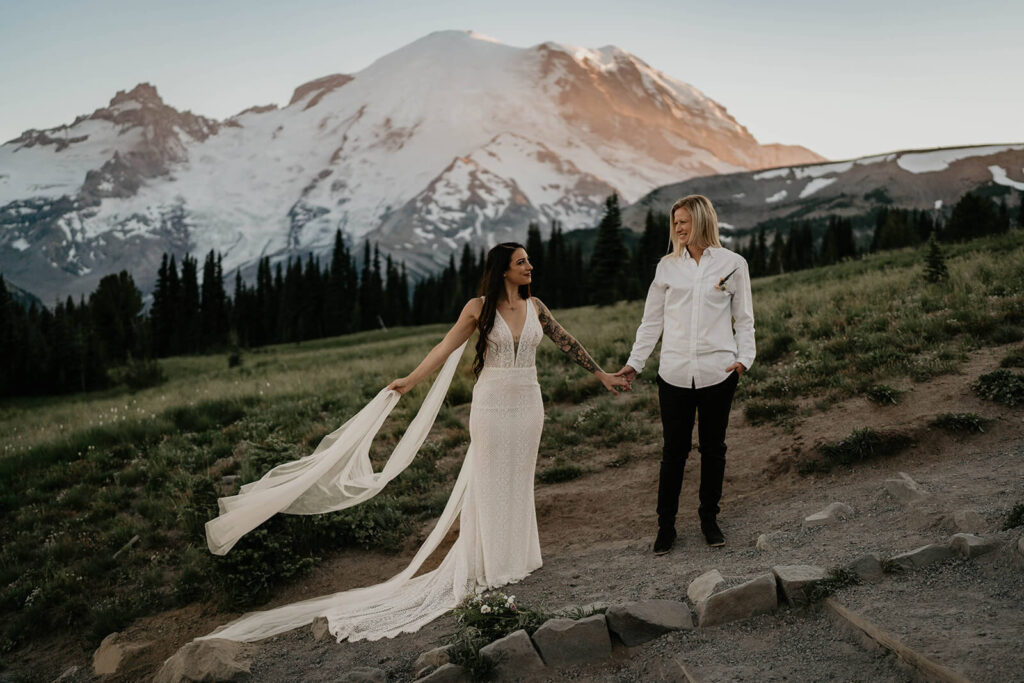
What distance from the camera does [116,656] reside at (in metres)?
6.69

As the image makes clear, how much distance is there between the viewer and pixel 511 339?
6.34 meters

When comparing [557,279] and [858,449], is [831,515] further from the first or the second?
[557,279]

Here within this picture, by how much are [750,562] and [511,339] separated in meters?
2.78

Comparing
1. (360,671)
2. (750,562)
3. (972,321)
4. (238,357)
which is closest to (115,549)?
(360,671)

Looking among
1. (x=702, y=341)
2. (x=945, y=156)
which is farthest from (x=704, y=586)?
(x=945, y=156)

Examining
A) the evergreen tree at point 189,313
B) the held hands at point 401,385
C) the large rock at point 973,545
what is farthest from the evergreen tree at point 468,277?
the large rock at point 973,545

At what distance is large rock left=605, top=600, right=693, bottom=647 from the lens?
14.9 ft

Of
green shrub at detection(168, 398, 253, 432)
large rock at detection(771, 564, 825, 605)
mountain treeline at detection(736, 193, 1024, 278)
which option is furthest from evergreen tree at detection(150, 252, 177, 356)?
large rock at detection(771, 564, 825, 605)

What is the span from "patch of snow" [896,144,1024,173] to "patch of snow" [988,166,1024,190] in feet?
28.4

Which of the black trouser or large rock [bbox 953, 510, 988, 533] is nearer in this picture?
large rock [bbox 953, 510, 988, 533]

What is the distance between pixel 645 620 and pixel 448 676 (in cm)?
135

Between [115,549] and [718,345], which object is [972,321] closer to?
[718,345]

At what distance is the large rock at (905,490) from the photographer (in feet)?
19.6

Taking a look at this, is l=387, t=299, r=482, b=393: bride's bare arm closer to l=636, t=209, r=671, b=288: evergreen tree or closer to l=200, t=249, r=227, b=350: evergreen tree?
l=636, t=209, r=671, b=288: evergreen tree
